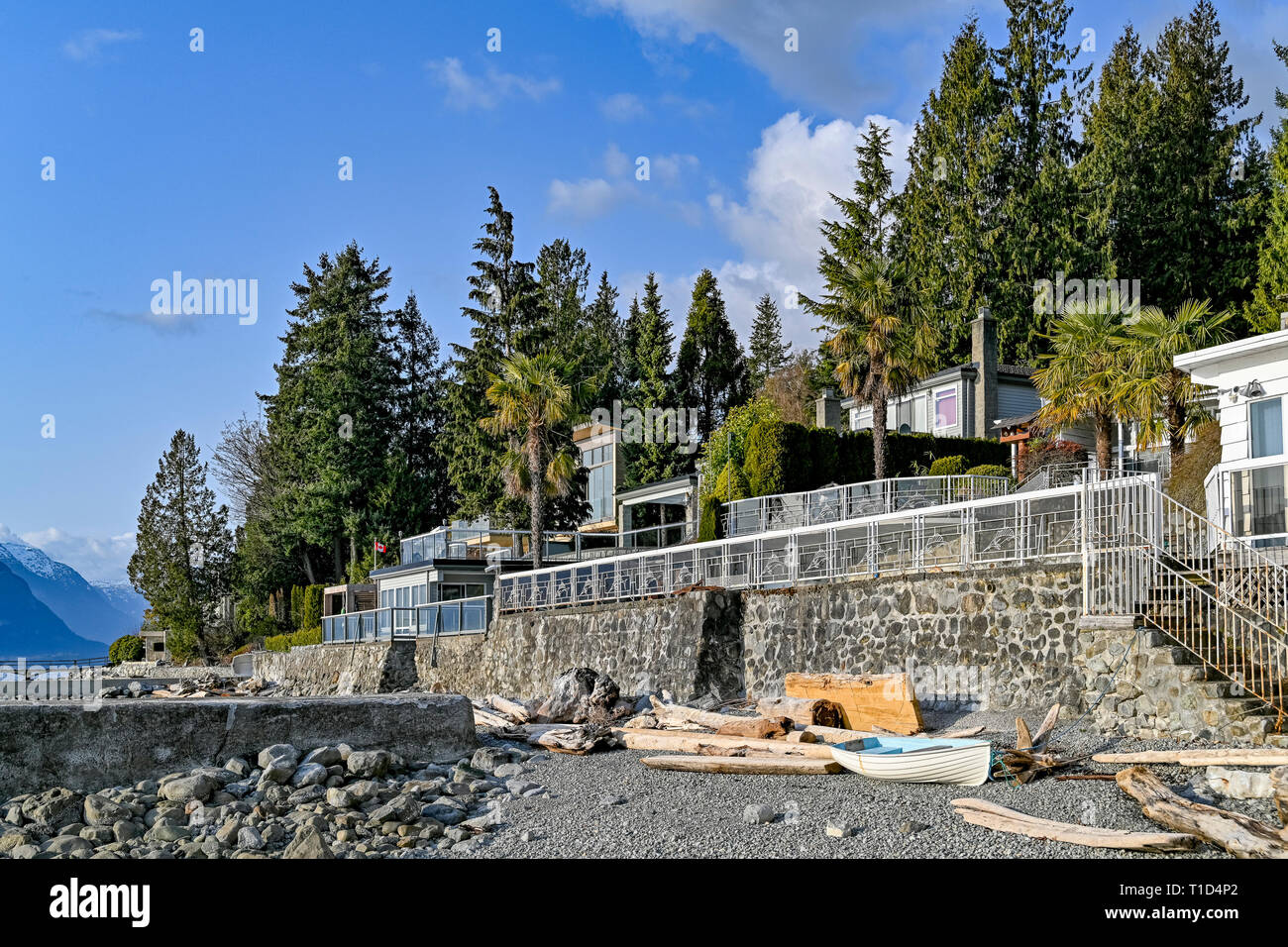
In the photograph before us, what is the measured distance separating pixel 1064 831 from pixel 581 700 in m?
10.7

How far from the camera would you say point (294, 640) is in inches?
1810

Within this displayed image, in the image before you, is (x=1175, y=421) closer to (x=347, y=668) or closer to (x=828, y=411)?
(x=828, y=411)

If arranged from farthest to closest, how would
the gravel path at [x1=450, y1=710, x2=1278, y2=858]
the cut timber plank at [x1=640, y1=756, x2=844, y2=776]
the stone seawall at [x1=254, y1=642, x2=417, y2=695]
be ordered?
the stone seawall at [x1=254, y1=642, x2=417, y2=695] → the cut timber plank at [x1=640, y1=756, x2=844, y2=776] → the gravel path at [x1=450, y1=710, x2=1278, y2=858]

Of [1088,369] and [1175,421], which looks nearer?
[1175,421]

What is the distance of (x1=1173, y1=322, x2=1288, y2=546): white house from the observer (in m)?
15.5

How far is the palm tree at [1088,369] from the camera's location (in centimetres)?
2228

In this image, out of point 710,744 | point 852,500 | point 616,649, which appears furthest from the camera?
point 852,500

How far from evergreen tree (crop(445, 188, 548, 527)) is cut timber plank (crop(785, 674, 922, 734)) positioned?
2762 centimetres

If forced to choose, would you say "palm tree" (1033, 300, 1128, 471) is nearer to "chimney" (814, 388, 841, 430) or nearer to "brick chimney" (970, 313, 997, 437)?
"brick chimney" (970, 313, 997, 437)

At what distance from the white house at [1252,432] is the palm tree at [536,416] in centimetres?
1920

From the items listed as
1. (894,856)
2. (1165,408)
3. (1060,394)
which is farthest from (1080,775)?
(1060,394)

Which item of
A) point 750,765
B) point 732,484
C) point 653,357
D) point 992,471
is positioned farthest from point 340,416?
point 750,765

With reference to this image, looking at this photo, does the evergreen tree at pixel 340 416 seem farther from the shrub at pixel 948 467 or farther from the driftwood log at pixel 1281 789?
the driftwood log at pixel 1281 789

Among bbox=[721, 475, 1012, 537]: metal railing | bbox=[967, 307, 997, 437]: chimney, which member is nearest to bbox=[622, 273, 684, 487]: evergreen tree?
bbox=[967, 307, 997, 437]: chimney
